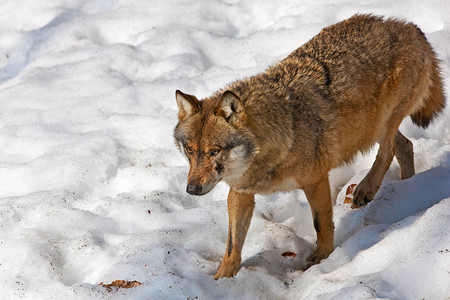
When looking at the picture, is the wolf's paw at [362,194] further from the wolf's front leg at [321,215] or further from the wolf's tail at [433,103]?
the wolf's tail at [433,103]

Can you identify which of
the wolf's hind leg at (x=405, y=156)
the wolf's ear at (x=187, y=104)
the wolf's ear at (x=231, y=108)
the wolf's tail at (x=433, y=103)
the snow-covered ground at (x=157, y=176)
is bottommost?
the snow-covered ground at (x=157, y=176)

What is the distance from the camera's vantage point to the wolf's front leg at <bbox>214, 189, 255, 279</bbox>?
5078mm

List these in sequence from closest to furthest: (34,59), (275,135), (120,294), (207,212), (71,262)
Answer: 1. (120,294)
2. (275,135)
3. (71,262)
4. (207,212)
5. (34,59)

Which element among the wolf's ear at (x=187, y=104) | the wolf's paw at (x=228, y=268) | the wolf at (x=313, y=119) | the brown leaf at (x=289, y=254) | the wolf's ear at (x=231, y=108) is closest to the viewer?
the wolf's ear at (x=231, y=108)

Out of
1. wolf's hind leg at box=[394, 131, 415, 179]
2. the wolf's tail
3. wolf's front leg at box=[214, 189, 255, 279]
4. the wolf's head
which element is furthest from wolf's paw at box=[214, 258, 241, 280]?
the wolf's tail

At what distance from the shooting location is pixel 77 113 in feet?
24.8

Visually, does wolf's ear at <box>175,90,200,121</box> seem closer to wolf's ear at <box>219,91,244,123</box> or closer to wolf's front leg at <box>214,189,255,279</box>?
wolf's ear at <box>219,91,244,123</box>

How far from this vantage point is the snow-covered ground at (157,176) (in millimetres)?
4598

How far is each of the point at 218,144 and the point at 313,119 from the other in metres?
1.01

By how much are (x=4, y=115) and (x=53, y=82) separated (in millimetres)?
958

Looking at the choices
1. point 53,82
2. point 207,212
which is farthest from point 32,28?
point 207,212

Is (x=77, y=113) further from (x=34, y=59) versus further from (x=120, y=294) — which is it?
(x=120, y=294)

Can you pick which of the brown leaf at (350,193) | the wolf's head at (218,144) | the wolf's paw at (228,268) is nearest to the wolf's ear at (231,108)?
the wolf's head at (218,144)

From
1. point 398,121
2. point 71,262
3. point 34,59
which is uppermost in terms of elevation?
point 398,121
